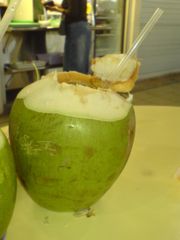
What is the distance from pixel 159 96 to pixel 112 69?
278cm

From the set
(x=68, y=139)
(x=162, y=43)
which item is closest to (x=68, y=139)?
(x=68, y=139)

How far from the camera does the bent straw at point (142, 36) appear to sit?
0.38 metres

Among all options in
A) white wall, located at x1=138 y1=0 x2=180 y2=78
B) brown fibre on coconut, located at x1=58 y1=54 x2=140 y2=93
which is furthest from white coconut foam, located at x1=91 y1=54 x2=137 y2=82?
white wall, located at x1=138 y1=0 x2=180 y2=78

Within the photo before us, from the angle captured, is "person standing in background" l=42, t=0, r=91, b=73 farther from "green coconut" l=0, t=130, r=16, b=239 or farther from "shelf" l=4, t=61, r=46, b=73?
"green coconut" l=0, t=130, r=16, b=239

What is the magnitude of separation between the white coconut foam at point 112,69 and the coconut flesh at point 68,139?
0.08 ft

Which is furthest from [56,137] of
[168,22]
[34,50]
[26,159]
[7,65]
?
[168,22]

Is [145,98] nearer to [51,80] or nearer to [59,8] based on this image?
[59,8]

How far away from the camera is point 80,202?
1.27ft

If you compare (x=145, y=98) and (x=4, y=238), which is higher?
(x=4, y=238)

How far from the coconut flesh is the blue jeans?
2.27 m

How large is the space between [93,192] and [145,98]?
2.69 m

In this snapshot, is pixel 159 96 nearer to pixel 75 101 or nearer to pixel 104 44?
pixel 104 44

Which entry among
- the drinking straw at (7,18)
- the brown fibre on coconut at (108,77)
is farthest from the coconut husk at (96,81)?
the drinking straw at (7,18)

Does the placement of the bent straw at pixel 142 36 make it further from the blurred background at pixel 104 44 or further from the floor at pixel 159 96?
the floor at pixel 159 96
